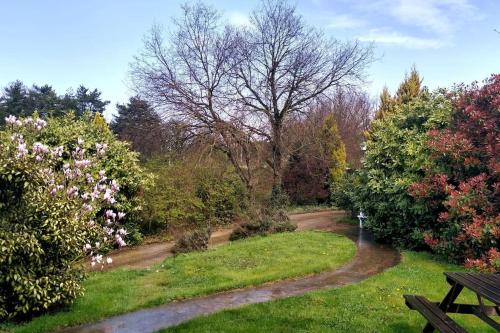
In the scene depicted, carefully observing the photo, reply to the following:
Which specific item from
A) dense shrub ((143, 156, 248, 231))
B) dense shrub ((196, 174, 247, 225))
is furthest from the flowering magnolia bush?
Result: dense shrub ((196, 174, 247, 225))

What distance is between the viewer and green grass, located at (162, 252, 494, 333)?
17.1 feet

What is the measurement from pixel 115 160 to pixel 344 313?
9795mm

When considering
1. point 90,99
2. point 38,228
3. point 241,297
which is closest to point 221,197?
point 241,297

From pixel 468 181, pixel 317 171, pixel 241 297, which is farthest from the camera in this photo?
pixel 317 171

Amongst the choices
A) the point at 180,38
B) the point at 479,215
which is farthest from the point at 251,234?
the point at 180,38

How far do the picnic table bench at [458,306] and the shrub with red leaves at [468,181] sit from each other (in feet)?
10.6

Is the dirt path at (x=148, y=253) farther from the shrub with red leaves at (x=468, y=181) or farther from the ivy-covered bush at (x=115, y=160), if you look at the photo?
the shrub with red leaves at (x=468, y=181)

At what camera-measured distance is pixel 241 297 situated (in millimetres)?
6941

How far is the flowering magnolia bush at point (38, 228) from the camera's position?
215 inches

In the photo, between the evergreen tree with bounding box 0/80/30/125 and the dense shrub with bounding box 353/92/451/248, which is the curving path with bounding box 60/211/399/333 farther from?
the evergreen tree with bounding box 0/80/30/125

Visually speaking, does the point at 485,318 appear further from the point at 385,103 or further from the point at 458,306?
the point at 385,103

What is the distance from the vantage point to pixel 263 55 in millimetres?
19531

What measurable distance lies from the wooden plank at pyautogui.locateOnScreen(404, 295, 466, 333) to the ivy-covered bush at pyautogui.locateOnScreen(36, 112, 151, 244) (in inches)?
394

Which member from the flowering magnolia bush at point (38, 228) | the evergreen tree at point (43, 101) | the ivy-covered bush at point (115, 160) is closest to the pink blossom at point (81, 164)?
the flowering magnolia bush at point (38, 228)
